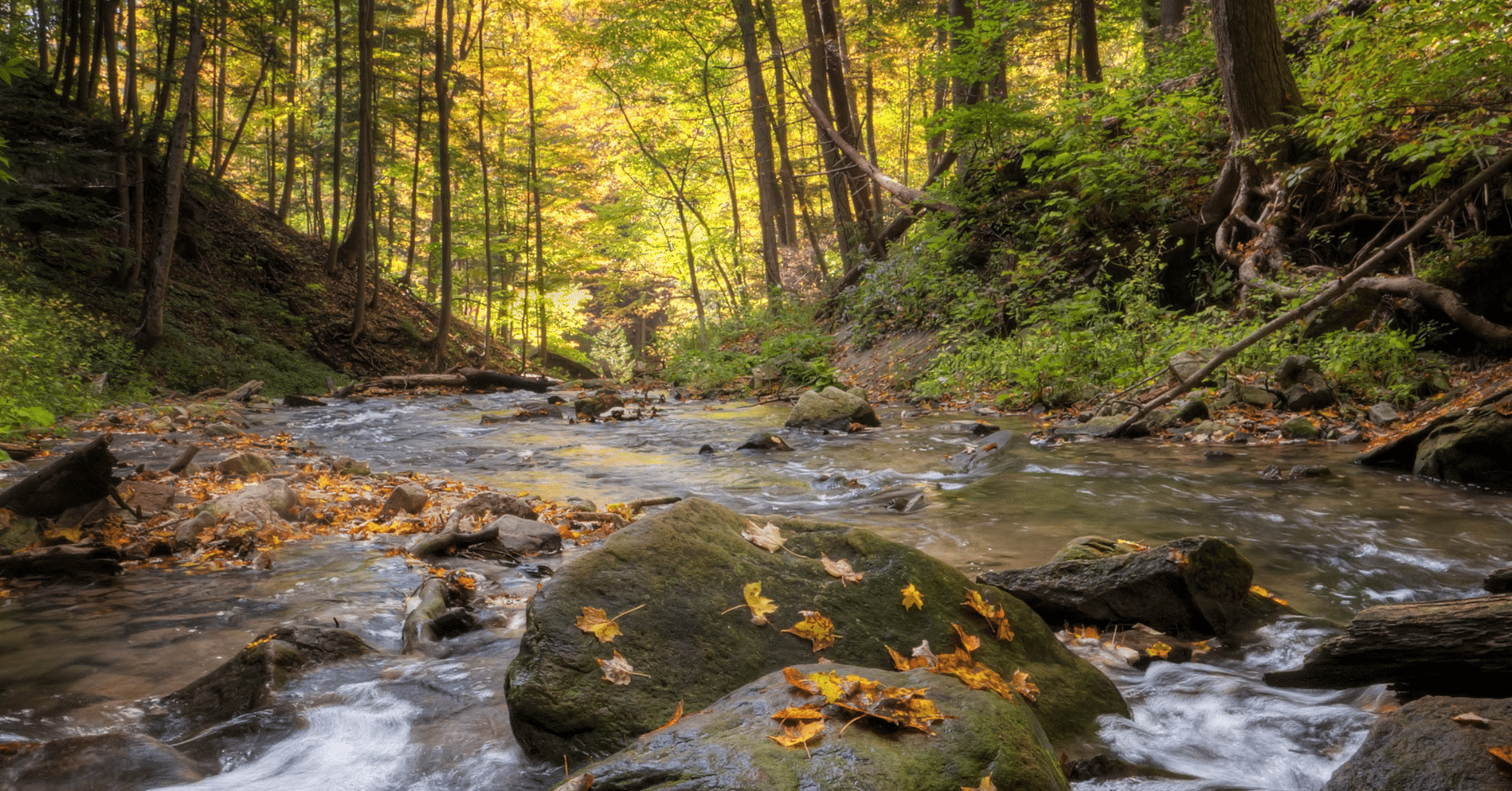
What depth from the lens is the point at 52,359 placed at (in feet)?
31.9

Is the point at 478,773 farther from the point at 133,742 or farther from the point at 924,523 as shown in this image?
the point at 924,523

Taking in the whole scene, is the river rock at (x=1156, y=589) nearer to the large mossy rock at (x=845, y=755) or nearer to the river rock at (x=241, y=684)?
the large mossy rock at (x=845, y=755)

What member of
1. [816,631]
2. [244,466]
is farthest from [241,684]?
[244,466]

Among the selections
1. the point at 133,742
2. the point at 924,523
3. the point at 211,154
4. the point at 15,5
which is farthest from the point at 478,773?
the point at 211,154

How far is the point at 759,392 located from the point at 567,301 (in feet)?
58.9

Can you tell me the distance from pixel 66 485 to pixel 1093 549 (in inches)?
234

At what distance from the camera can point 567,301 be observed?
3169 cm

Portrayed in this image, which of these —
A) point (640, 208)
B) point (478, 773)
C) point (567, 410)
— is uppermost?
point (640, 208)

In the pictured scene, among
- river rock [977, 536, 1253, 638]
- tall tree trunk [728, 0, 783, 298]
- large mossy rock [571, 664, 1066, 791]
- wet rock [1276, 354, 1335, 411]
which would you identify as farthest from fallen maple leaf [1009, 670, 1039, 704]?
tall tree trunk [728, 0, 783, 298]

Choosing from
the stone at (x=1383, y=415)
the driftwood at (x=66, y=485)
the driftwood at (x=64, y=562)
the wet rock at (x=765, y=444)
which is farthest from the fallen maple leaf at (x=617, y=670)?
the stone at (x=1383, y=415)

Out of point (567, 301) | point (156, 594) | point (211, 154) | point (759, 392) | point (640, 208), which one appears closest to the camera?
point (156, 594)

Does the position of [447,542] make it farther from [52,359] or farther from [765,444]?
[52,359]

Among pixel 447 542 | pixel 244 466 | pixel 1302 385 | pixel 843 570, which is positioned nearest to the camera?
pixel 843 570

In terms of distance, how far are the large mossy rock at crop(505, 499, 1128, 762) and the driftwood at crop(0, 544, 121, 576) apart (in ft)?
10.6
